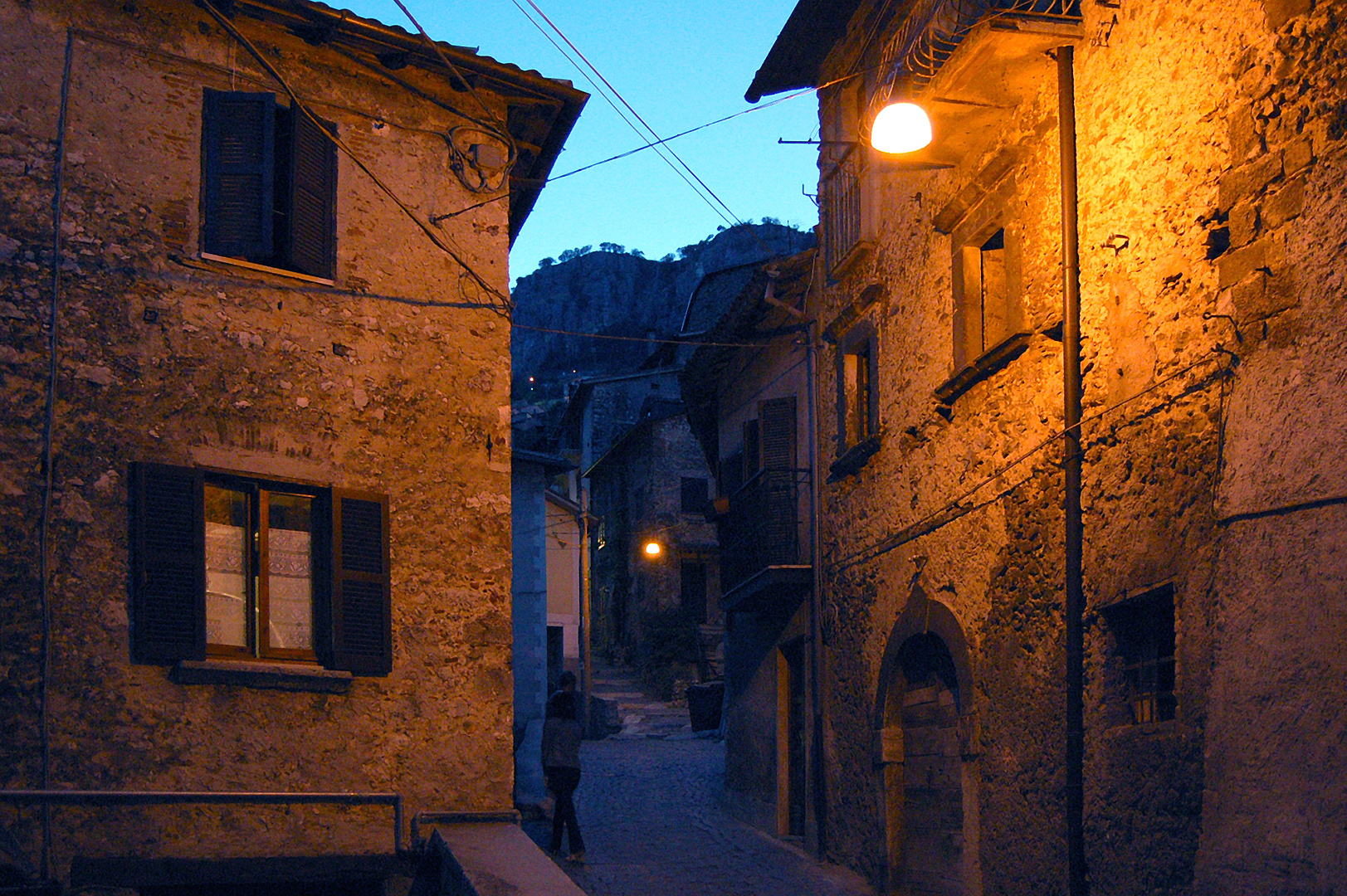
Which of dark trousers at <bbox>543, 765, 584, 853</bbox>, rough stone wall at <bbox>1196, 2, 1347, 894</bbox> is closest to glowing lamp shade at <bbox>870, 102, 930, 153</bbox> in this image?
rough stone wall at <bbox>1196, 2, 1347, 894</bbox>

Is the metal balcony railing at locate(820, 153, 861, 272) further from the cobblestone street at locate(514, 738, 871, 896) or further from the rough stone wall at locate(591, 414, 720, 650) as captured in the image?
the rough stone wall at locate(591, 414, 720, 650)

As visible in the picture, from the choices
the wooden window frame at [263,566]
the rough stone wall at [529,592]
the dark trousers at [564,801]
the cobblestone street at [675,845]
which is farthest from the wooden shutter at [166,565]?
the rough stone wall at [529,592]

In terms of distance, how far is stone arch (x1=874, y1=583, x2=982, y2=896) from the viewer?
943 centimetres

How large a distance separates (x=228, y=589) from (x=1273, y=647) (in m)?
6.32

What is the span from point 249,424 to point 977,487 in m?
5.25

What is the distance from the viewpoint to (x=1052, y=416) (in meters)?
8.36

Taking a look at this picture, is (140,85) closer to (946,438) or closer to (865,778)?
(946,438)

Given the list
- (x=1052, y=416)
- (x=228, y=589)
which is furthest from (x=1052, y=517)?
(x=228, y=589)

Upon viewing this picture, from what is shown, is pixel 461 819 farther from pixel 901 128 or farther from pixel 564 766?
pixel 901 128

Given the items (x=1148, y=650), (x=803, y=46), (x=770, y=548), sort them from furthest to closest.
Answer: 1. (x=770, y=548)
2. (x=803, y=46)
3. (x=1148, y=650)

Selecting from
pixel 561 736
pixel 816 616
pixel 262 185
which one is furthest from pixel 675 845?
pixel 262 185

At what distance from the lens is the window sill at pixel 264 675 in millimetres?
8164

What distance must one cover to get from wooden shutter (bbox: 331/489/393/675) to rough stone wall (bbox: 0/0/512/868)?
6.4 inches

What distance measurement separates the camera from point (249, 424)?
8.80 meters
